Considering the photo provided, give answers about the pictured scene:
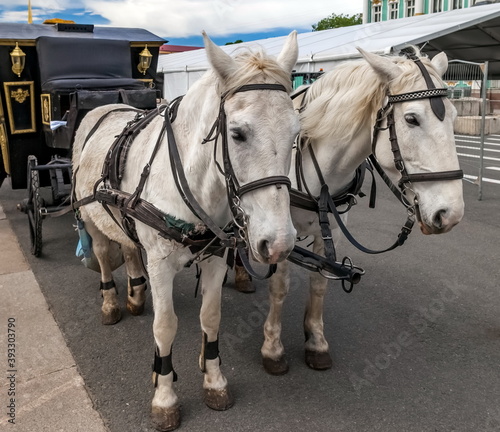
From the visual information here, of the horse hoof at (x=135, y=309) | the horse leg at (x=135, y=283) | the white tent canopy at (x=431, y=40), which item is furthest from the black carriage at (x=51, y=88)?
the white tent canopy at (x=431, y=40)

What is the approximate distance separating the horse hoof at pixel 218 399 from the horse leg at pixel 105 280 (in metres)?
1.37

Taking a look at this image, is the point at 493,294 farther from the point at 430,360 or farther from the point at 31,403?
the point at 31,403

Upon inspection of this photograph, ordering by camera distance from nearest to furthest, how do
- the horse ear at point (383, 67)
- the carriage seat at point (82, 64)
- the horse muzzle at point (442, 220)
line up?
the horse muzzle at point (442, 220) < the horse ear at point (383, 67) < the carriage seat at point (82, 64)

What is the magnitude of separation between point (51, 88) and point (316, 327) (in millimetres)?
3643

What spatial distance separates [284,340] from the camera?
147 inches

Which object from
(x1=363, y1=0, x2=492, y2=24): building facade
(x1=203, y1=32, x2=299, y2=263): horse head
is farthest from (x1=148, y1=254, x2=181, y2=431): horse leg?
(x1=363, y1=0, x2=492, y2=24): building facade

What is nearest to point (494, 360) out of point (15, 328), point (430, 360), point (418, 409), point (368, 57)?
point (430, 360)

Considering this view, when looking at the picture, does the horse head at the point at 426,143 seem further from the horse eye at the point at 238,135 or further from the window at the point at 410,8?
the window at the point at 410,8

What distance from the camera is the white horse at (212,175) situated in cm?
188

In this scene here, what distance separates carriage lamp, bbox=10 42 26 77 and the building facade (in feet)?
116

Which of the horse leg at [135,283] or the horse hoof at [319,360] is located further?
the horse leg at [135,283]

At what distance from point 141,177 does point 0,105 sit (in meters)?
3.86

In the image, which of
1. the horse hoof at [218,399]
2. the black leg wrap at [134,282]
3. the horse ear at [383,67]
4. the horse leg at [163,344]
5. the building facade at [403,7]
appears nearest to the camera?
the horse ear at [383,67]

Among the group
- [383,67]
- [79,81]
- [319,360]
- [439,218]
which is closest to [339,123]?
[383,67]
